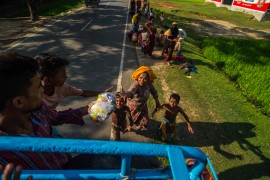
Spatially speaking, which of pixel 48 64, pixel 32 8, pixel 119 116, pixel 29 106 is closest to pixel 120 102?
pixel 119 116

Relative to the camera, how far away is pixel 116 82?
24.6 ft

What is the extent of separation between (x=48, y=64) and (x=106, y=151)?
1700 millimetres

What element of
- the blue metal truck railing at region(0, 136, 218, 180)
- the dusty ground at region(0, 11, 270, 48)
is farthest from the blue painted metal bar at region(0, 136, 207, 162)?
the dusty ground at region(0, 11, 270, 48)

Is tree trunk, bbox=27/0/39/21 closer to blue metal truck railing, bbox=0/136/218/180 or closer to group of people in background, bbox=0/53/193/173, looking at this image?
group of people in background, bbox=0/53/193/173

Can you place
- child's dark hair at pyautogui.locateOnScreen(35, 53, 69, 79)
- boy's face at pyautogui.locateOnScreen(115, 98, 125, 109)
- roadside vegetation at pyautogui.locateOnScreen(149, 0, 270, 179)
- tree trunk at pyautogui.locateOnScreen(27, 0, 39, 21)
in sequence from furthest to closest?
tree trunk at pyautogui.locateOnScreen(27, 0, 39, 21), roadside vegetation at pyautogui.locateOnScreen(149, 0, 270, 179), boy's face at pyautogui.locateOnScreen(115, 98, 125, 109), child's dark hair at pyautogui.locateOnScreen(35, 53, 69, 79)

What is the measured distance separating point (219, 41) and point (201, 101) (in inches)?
282

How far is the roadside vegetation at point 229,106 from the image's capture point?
4871 mm

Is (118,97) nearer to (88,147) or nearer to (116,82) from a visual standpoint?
(88,147)

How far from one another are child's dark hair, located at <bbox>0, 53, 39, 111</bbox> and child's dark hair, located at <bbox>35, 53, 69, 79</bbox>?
994mm

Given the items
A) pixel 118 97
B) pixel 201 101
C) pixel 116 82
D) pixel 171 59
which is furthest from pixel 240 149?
pixel 171 59

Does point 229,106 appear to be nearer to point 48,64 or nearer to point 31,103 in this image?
point 48,64

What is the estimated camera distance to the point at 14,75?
1.50 metres

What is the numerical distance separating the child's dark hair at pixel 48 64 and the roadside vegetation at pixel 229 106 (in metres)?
2.82

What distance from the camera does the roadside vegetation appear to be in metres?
4.87
